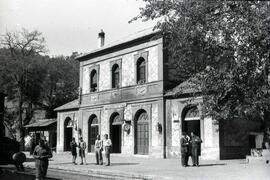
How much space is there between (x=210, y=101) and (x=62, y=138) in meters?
22.1

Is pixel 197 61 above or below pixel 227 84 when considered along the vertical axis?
above

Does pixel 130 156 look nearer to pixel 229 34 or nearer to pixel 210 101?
pixel 210 101

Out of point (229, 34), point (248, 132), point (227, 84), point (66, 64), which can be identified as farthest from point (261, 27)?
point (66, 64)

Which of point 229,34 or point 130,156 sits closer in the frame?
point 229,34

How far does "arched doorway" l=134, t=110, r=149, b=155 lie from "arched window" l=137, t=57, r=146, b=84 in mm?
2272

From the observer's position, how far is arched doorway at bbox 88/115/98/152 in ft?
105

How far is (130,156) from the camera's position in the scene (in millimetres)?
27859

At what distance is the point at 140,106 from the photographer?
90.5 ft

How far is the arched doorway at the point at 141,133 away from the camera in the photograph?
27239 millimetres

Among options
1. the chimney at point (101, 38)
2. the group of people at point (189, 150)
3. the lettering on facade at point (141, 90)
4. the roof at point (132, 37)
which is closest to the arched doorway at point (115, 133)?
the lettering on facade at point (141, 90)

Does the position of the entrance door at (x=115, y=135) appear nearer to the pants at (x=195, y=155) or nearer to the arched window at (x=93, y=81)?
the arched window at (x=93, y=81)

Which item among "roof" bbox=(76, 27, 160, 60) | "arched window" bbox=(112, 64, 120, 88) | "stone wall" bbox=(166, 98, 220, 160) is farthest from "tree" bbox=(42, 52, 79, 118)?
"stone wall" bbox=(166, 98, 220, 160)

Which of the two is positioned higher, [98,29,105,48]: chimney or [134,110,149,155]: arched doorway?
[98,29,105,48]: chimney

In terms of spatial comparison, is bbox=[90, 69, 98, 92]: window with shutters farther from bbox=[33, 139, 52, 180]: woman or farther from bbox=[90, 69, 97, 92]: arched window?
bbox=[33, 139, 52, 180]: woman
